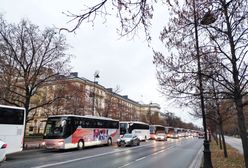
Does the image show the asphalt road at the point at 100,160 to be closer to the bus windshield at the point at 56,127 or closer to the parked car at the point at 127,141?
the bus windshield at the point at 56,127

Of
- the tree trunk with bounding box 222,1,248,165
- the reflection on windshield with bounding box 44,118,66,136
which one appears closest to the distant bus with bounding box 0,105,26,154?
the reflection on windshield with bounding box 44,118,66,136

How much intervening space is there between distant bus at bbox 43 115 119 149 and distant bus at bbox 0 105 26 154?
6.76 meters

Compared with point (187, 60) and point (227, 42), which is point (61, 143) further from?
point (227, 42)

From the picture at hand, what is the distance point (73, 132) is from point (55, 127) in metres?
1.92

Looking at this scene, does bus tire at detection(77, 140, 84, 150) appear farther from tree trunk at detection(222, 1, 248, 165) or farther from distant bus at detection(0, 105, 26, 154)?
tree trunk at detection(222, 1, 248, 165)

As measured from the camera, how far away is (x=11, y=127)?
1748cm

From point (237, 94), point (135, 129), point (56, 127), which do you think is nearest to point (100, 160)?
point (56, 127)

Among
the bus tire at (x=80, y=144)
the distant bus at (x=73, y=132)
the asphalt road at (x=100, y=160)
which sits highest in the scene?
the distant bus at (x=73, y=132)

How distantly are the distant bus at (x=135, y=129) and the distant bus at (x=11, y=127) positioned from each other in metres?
27.1

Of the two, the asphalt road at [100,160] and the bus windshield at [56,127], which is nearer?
the asphalt road at [100,160]

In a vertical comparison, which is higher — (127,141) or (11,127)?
(11,127)

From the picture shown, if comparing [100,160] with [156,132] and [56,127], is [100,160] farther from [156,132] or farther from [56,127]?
[156,132]

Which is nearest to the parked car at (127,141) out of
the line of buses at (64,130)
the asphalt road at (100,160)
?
the line of buses at (64,130)

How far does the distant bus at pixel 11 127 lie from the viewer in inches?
666
